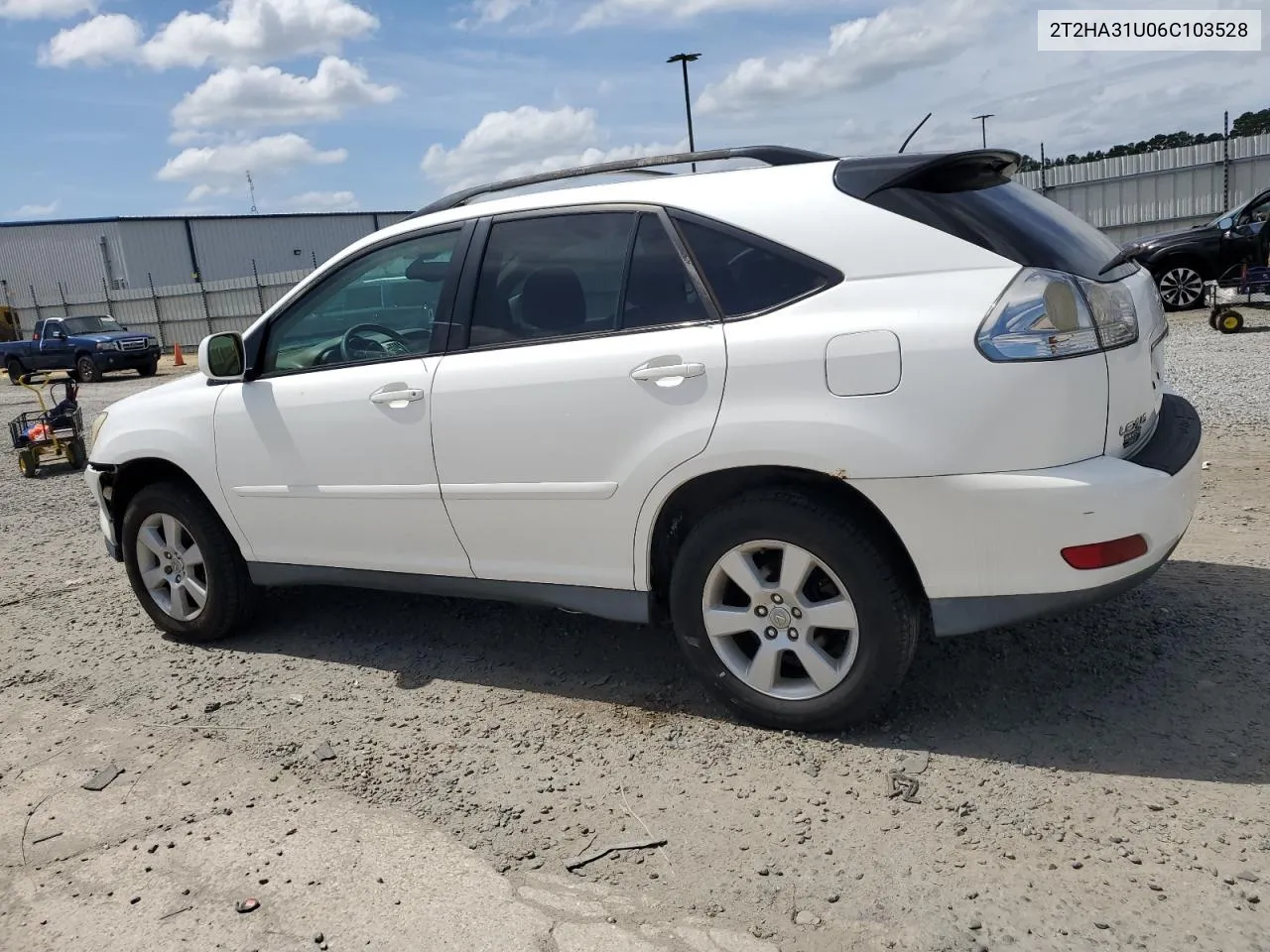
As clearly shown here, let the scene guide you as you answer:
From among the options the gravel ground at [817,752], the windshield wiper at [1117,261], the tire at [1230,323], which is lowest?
the gravel ground at [817,752]

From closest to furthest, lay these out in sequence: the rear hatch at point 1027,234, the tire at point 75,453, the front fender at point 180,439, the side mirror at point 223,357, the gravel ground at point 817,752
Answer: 1. the gravel ground at point 817,752
2. the rear hatch at point 1027,234
3. the side mirror at point 223,357
4. the front fender at point 180,439
5. the tire at point 75,453

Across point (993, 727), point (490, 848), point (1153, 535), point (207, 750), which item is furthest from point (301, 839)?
point (1153, 535)

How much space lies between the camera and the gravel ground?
2494 mm

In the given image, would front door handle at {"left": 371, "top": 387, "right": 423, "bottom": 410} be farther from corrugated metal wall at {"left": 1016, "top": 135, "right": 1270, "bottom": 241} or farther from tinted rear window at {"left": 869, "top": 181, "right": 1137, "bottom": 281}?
corrugated metal wall at {"left": 1016, "top": 135, "right": 1270, "bottom": 241}

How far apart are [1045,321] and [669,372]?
3.64ft

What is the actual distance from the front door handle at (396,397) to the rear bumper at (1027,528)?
170cm

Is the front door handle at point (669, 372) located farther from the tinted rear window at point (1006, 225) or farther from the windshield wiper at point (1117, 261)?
Result: the windshield wiper at point (1117, 261)

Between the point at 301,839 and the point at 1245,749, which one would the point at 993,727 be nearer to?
the point at 1245,749

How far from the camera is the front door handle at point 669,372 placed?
3188 millimetres

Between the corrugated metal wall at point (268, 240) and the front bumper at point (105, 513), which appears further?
the corrugated metal wall at point (268, 240)

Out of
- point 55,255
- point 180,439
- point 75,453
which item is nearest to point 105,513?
point 180,439

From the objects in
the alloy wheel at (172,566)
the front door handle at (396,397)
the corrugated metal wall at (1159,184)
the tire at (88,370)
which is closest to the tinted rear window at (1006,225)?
the front door handle at (396,397)

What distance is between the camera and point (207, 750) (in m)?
3.68

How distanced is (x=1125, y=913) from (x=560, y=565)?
202 centimetres
